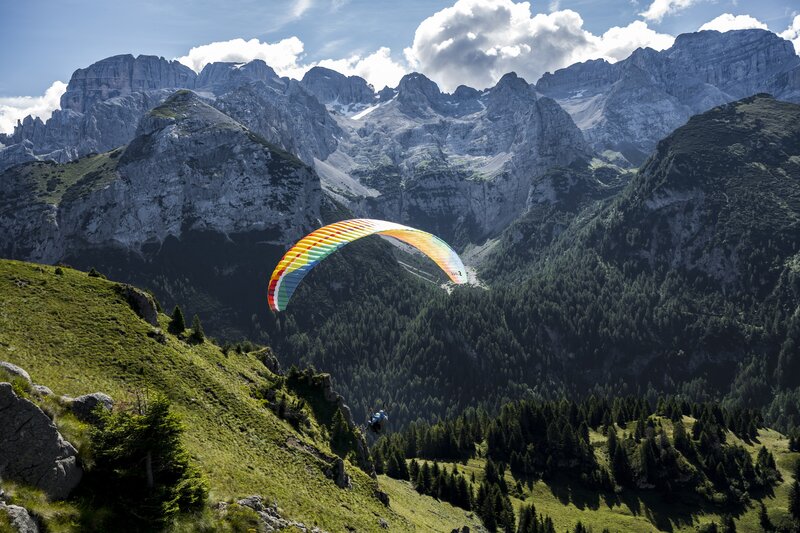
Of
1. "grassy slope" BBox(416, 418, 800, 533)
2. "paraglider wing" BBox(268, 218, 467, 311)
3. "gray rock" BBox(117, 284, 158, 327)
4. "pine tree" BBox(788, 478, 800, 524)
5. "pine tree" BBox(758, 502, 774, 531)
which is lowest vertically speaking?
"grassy slope" BBox(416, 418, 800, 533)

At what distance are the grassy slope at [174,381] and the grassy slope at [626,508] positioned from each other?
192 ft

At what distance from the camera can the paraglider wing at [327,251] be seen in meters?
55.6

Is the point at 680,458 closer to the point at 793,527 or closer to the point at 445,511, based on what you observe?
the point at 793,527

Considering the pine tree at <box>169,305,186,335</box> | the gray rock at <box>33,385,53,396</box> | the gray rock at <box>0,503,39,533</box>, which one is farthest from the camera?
the pine tree at <box>169,305,186,335</box>

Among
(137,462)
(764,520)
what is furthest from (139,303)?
(764,520)

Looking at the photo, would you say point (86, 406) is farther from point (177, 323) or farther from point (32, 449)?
point (177, 323)

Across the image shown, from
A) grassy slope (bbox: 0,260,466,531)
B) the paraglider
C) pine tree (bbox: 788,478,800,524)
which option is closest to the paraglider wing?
grassy slope (bbox: 0,260,466,531)

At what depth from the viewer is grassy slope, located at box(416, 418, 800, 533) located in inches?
3679

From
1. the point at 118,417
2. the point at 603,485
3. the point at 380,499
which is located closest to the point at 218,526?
the point at 118,417

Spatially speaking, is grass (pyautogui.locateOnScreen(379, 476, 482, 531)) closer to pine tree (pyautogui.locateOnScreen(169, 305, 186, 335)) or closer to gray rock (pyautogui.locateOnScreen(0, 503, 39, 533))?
pine tree (pyautogui.locateOnScreen(169, 305, 186, 335))

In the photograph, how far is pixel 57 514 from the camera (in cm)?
2111

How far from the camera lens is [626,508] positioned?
100m

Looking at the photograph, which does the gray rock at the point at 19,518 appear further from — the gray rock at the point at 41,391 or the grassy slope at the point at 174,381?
the grassy slope at the point at 174,381

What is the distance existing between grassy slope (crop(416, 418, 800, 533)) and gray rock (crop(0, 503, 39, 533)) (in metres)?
86.1
